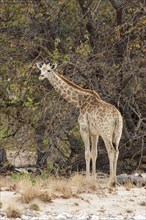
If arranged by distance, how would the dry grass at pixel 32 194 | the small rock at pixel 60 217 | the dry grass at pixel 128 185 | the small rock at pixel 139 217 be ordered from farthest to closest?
the dry grass at pixel 128 185 < the dry grass at pixel 32 194 < the small rock at pixel 139 217 < the small rock at pixel 60 217

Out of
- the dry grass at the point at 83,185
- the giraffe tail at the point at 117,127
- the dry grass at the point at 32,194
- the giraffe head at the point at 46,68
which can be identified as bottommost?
the dry grass at the point at 32,194

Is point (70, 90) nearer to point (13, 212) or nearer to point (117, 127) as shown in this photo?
point (117, 127)

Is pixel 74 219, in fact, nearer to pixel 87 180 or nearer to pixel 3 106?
pixel 87 180

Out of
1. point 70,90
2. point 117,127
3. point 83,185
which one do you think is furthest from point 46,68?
point 83,185

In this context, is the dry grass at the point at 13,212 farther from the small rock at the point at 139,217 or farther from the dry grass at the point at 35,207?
the small rock at the point at 139,217

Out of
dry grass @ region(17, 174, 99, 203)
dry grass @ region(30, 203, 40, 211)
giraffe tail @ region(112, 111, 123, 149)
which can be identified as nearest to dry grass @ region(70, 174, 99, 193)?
dry grass @ region(17, 174, 99, 203)

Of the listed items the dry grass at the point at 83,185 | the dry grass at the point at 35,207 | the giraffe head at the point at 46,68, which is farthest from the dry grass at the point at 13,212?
the giraffe head at the point at 46,68

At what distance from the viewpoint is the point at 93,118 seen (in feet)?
37.4

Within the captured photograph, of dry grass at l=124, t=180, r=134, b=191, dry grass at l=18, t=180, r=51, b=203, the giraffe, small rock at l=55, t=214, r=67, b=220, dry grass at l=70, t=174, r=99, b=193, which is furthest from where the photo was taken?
dry grass at l=124, t=180, r=134, b=191

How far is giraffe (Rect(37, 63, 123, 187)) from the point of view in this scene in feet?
36.9

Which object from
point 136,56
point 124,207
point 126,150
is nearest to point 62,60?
point 136,56

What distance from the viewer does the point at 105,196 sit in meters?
10.3

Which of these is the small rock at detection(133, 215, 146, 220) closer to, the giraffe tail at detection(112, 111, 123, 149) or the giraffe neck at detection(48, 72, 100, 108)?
the giraffe tail at detection(112, 111, 123, 149)

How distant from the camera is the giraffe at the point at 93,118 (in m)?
11.2
